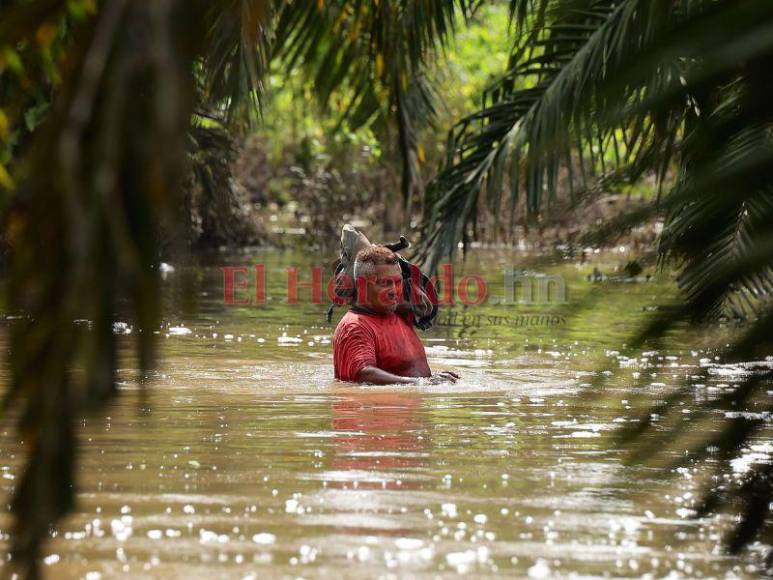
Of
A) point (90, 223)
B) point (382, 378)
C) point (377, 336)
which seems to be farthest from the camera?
point (377, 336)

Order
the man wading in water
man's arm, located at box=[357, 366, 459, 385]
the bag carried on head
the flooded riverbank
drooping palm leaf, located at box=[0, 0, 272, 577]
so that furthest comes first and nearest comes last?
the bag carried on head → the man wading in water → man's arm, located at box=[357, 366, 459, 385] → the flooded riverbank → drooping palm leaf, located at box=[0, 0, 272, 577]

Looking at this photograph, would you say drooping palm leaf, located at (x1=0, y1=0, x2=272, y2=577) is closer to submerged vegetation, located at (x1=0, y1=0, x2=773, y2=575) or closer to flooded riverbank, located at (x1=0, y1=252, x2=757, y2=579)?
submerged vegetation, located at (x1=0, y1=0, x2=773, y2=575)

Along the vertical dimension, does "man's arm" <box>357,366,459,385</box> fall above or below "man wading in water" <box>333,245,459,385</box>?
below

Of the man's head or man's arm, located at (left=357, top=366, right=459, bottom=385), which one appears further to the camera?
the man's head

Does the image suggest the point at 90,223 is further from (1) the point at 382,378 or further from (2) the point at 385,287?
(2) the point at 385,287

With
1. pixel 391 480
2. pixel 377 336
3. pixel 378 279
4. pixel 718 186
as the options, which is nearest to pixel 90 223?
pixel 718 186

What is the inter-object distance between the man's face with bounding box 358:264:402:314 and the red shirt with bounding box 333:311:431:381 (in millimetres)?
136

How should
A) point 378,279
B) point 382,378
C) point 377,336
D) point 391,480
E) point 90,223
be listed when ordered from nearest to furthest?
1. point 90,223
2. point 391,480
3. point 382,378
4. point 378,279
5. point 377,336

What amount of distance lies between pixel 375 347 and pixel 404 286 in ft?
1.95

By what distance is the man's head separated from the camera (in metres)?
11.3

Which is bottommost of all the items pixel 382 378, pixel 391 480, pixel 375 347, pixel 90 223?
pixel 391 480

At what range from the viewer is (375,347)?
1148 centimetres

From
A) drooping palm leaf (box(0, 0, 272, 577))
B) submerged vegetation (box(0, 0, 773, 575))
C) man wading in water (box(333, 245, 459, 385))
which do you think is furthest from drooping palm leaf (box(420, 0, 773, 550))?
man wading in water (box(333, 245, 459, 385))

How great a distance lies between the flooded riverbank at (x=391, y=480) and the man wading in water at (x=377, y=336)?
8.1 inches
